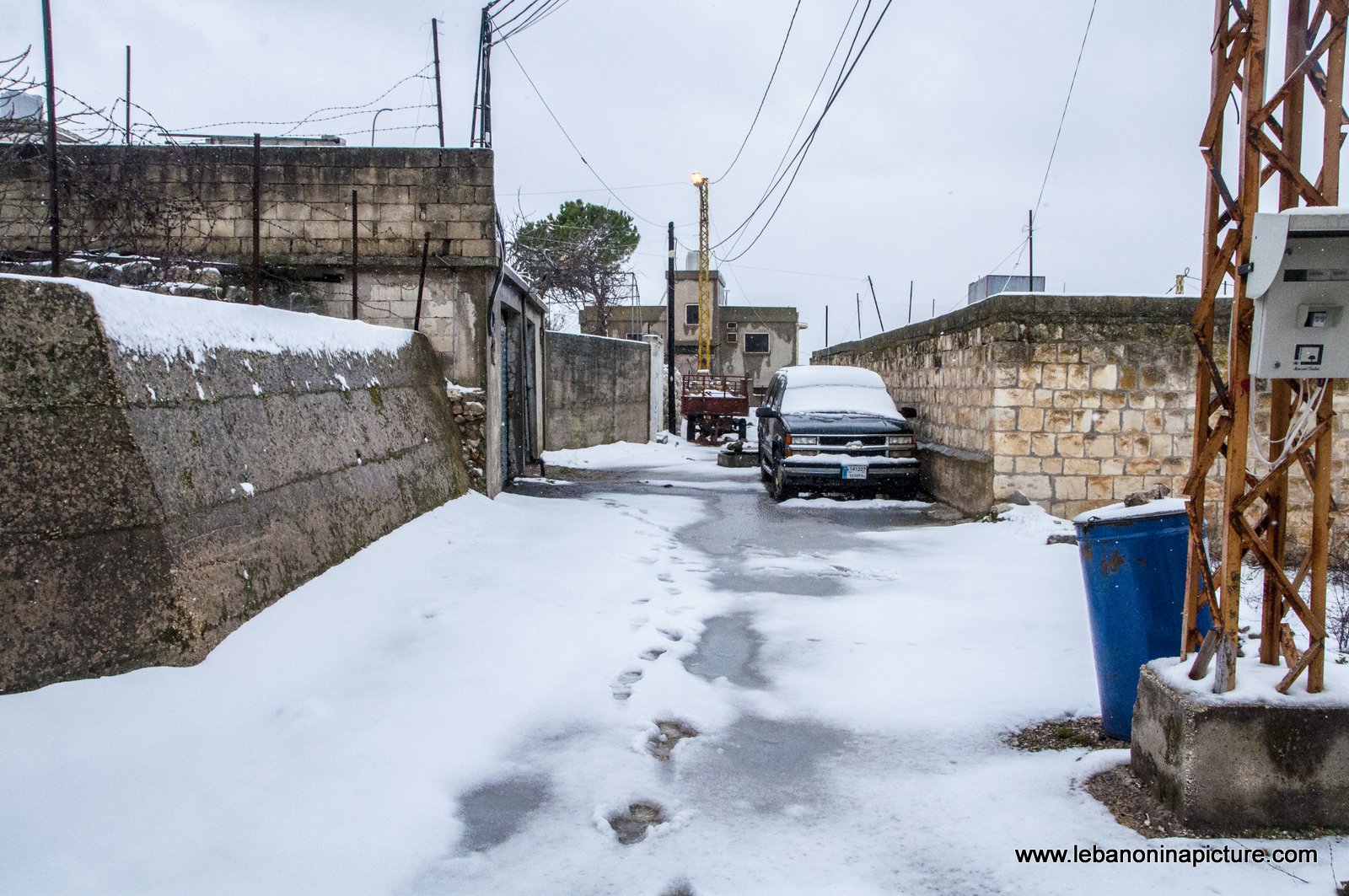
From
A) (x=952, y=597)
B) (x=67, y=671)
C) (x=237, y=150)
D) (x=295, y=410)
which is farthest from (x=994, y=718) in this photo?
(x=237, y=150)

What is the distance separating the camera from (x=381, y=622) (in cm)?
505

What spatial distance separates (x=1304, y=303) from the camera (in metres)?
2.89

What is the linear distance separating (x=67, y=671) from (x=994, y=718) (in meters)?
3.83

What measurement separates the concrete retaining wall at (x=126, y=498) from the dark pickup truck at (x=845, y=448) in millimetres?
7138

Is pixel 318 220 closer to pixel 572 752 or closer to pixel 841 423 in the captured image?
pixel 841 423

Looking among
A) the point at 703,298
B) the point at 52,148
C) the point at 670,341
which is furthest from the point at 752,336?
the point at 52,148

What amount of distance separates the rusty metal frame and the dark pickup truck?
26.5 feet

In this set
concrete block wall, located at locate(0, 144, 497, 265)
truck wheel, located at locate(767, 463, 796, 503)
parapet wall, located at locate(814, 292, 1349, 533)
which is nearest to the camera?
Result: parapet wall, located at locate(814, 292, 1349, 533)

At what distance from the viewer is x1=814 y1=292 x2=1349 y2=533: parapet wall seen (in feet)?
29.5

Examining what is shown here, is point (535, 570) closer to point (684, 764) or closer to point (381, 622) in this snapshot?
point (381, 622)

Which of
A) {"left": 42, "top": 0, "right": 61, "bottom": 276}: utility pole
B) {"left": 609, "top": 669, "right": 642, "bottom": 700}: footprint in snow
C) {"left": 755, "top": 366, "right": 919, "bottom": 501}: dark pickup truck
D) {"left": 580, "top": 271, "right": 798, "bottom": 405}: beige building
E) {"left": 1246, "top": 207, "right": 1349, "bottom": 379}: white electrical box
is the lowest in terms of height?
{"left": 609, "top": 669, "right": 642, "bottom": 700}: footprint in snow

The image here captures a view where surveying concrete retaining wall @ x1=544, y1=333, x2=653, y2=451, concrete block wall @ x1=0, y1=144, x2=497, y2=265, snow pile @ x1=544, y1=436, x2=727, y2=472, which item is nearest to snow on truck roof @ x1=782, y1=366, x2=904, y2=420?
snow pile @ x1=544, y1=436, x2=727, y2=472

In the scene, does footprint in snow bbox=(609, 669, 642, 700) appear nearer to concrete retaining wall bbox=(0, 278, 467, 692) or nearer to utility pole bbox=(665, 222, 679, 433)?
concrete retaining wall bbox=(0, 278, 467, 692)

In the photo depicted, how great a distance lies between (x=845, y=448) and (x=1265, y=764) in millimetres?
8527
